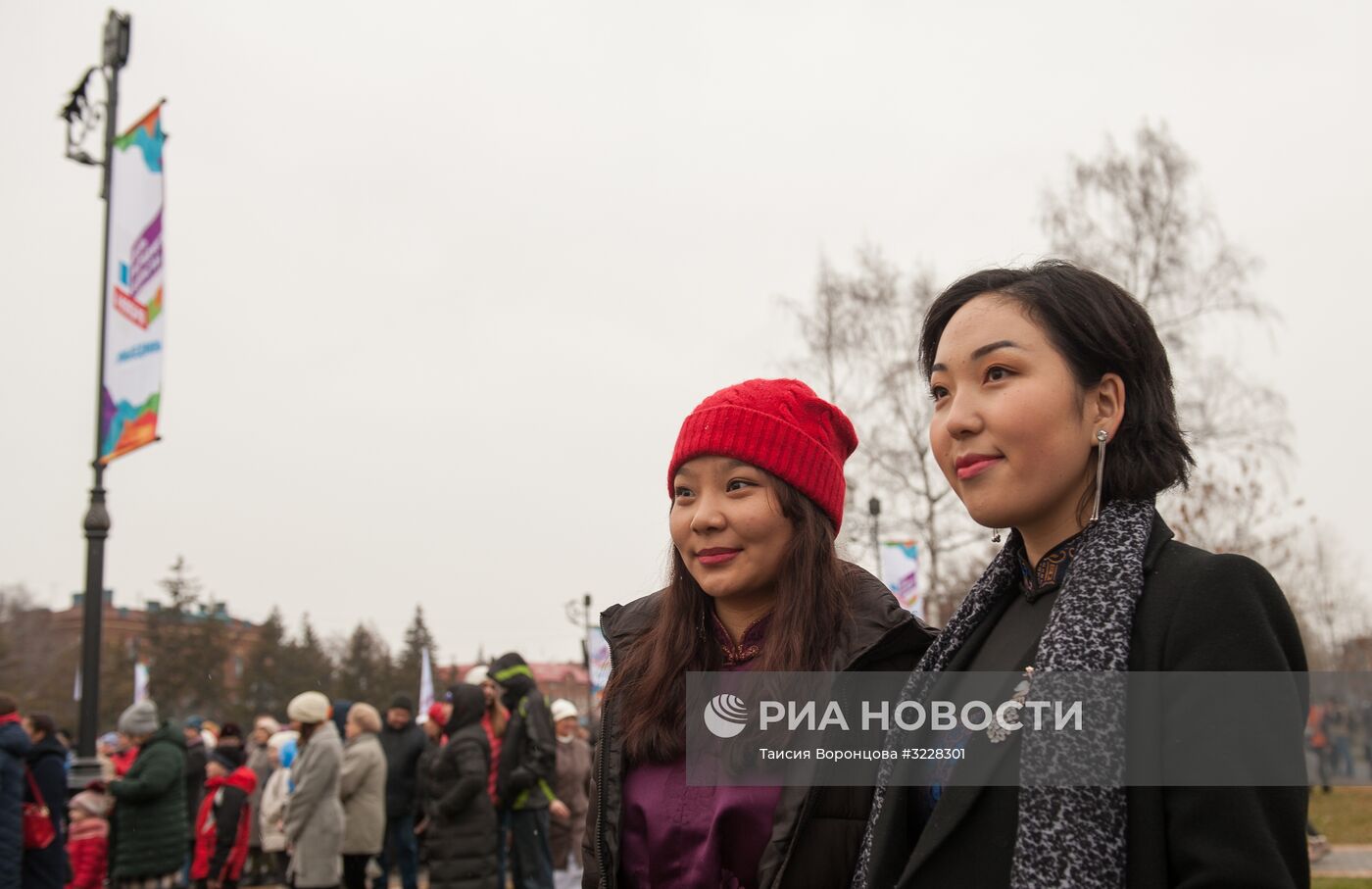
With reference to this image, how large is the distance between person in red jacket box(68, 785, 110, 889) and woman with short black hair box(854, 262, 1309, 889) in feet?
30.5

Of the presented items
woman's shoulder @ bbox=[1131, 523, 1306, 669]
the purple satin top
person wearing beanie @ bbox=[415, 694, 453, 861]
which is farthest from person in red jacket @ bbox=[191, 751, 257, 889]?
woman's shoulder @ bbox=[1131, 523, 1306, 669]

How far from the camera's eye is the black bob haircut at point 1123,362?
6.25 feet

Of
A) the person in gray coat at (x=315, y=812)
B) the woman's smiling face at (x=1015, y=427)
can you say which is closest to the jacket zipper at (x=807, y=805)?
the woman's smiling face at (x=1015, y=427)

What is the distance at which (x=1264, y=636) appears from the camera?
5.24 feet

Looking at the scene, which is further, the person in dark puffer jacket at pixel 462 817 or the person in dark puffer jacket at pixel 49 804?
the person in dark puffer jacket at pixel 462 817

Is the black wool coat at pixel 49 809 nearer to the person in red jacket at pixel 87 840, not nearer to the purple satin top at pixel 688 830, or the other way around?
the person in red jacket at pixel 87 840

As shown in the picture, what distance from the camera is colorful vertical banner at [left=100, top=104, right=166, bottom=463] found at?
8.41 m

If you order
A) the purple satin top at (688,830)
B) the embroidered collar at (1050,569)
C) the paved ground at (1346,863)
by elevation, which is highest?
the embroidered collar at (1050,569)

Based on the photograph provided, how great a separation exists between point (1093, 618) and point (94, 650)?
817cm

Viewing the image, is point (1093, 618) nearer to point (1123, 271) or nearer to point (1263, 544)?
point (1263, 544)

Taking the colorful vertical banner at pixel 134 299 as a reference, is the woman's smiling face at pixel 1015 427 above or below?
below

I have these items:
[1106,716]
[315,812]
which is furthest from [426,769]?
[1106,716]

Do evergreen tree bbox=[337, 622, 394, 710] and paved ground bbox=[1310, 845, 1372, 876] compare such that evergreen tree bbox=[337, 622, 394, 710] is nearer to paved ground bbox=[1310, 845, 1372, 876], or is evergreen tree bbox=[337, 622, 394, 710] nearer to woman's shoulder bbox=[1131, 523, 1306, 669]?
paved ground bbox=[1310, 845, 1372, 876]

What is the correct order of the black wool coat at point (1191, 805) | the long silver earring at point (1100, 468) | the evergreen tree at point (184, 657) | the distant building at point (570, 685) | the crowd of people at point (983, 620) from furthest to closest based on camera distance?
1. the evergreen tree at point (184, 657)
2. the distant building at point (570, 685)
3. the long silver earring at point (1100, 468)
4. the crowd of people at point (983, 620)
5. the black wool coat at point (1191, 805)
